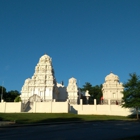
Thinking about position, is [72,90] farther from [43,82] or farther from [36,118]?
[36,118]

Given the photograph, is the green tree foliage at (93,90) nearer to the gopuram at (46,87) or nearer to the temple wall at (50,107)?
the gopuram at (46,87)

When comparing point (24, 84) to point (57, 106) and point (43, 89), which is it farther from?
point (57, 106)

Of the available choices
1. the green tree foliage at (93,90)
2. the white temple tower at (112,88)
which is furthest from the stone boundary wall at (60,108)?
the green tree foliage at (93,90)

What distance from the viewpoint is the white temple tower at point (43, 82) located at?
64.3m

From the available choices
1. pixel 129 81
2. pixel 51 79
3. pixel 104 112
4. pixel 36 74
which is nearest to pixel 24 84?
pixel 36 74

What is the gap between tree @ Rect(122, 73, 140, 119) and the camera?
41.3 meters

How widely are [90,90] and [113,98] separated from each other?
31884 millimetres

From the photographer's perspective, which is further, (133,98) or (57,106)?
(57,106)

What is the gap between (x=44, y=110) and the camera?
156 ft

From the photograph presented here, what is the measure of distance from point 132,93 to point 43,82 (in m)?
31.2

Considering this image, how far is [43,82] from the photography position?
65562 millimetres

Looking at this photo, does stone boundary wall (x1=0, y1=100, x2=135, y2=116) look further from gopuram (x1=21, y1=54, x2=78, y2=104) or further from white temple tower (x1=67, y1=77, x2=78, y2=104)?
white temple tower (x1=67, y1=77, x2=78, y2=104)

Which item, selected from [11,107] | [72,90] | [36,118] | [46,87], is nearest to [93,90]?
[72,90]

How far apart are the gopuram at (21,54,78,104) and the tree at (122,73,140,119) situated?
25.2 metres
